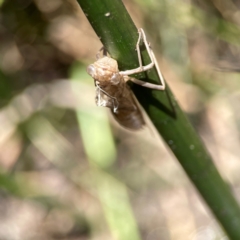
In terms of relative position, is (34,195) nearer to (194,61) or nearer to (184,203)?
(184,203)

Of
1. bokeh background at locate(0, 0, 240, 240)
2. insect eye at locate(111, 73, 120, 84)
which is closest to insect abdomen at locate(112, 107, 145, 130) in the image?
insect eye at locate(111, 73, 120, 84)

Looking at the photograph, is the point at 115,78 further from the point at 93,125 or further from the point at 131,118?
the point at 93,125

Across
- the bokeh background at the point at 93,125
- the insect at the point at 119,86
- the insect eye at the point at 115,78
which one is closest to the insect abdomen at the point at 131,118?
the insect at the point at 119,86

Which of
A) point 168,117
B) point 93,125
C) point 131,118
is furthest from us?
point 93,125

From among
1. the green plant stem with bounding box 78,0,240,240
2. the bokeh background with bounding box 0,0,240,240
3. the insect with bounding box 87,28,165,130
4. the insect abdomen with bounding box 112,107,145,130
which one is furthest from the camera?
the bokeh background with bounding box 0,0,240,240

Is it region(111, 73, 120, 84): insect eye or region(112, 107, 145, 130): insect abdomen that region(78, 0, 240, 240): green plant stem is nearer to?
region(111, 73, 120, 84): insect eye

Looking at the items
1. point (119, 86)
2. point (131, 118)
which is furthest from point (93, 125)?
point (119, 86)

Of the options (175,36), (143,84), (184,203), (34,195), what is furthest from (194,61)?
(143,84)

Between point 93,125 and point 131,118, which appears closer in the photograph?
point 131,118
